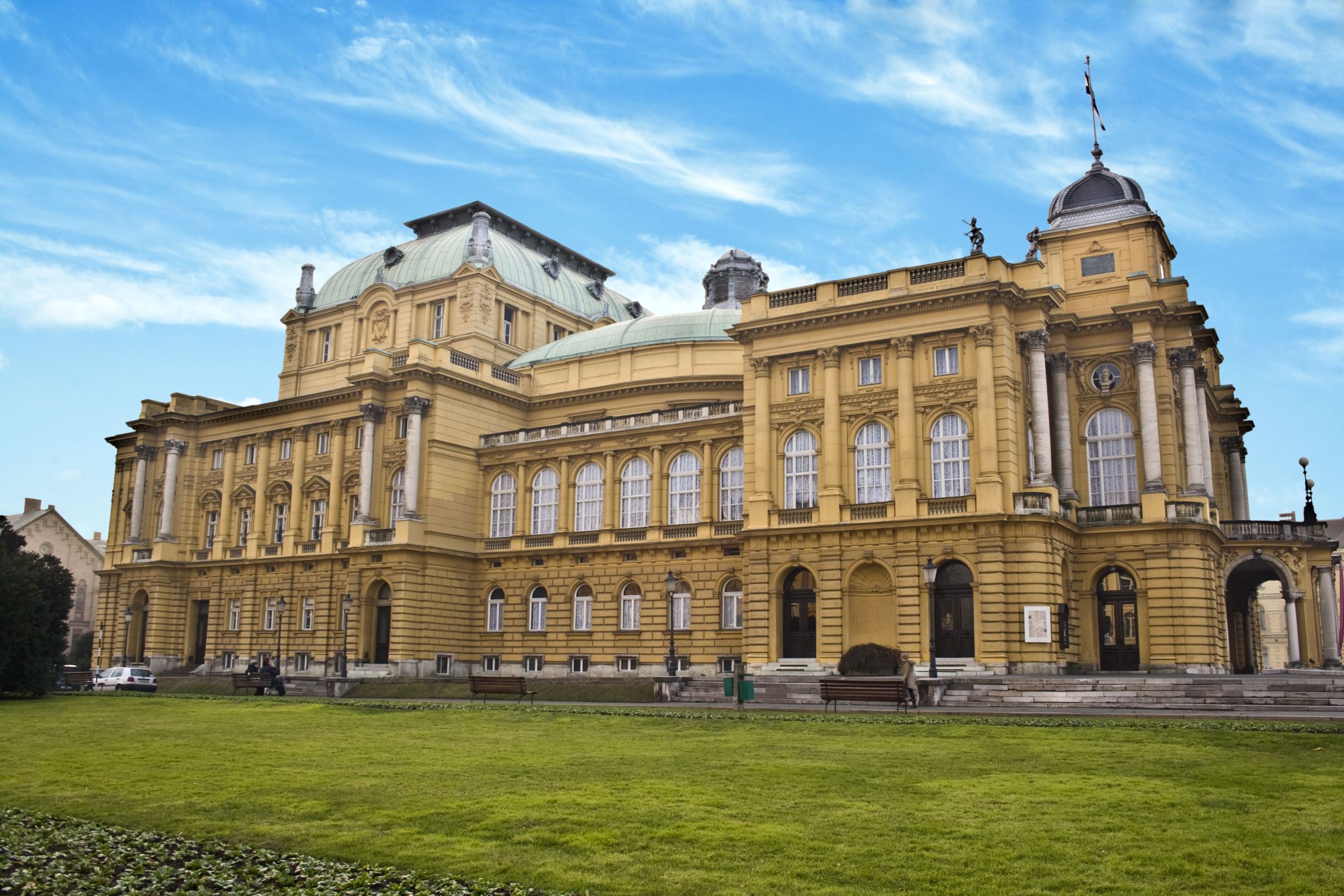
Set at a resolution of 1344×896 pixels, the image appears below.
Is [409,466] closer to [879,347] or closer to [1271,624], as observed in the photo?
[879,347]

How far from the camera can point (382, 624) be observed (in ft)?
186

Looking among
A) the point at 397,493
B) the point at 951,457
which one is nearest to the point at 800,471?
the point at 951,457

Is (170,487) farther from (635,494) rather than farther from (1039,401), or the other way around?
(1039,401)

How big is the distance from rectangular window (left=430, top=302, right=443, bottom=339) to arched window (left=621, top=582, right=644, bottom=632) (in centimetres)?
2321

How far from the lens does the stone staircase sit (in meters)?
28.5

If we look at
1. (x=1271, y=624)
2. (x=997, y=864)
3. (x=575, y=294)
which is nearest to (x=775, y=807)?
(x=997, y=864)

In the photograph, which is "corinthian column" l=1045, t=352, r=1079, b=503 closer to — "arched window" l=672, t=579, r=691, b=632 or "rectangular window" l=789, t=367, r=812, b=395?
"rectangular window" l=789, t=367, r=812, b=395

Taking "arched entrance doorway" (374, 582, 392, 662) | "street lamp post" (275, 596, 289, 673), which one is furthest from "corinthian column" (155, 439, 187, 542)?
"arched entrance doorway" (374, 582, 392, 662)

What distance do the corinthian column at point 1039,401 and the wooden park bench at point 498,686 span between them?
2066 cm

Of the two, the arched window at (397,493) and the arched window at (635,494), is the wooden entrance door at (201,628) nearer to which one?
the arched window at (397,493)

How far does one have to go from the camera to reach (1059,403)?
149 feet

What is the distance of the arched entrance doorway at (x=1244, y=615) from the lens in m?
48.7

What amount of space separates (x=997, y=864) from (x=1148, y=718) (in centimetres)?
1619

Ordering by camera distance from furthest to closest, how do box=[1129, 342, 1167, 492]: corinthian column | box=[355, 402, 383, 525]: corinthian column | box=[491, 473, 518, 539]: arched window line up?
box=[491, 473, 518, 539]: arched window < box=[355, 402, 383, 525]: corinthian column < box=[1129, 342, 1167, 492]: corinthian column
